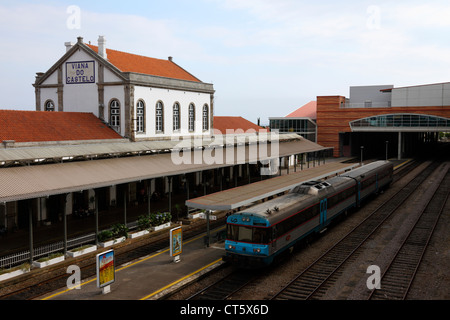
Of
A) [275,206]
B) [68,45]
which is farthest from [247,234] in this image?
[68,45]

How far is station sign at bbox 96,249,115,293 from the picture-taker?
1530 centimetres

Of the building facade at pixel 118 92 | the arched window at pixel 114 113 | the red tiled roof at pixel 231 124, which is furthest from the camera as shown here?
the red tiled roof at pixel 231 124

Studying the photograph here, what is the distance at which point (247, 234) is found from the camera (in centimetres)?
1800

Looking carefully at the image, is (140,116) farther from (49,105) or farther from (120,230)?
(120,230)

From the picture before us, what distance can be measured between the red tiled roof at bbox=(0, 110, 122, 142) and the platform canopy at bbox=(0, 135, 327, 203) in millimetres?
Result: 6682

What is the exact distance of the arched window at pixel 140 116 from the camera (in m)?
36.7

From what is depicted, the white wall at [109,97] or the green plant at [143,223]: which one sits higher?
the white wall at [109,97]

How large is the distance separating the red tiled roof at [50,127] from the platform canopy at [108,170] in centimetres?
668

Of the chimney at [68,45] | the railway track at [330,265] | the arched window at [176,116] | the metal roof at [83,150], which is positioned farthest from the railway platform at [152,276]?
the chimney at [68,45]

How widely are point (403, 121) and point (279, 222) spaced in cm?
6311

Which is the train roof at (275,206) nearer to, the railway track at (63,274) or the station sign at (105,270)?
the station sign at (105,270)

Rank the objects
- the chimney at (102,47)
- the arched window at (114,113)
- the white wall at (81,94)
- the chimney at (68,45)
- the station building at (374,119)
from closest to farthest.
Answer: the arched window at (114,113) → the white wall at (81,94) → the chimney at (102,47) → the chimney at (68,45) → the station building at (374,119)

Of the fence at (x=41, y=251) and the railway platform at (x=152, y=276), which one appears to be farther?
the fence at (x=41, y=251)
